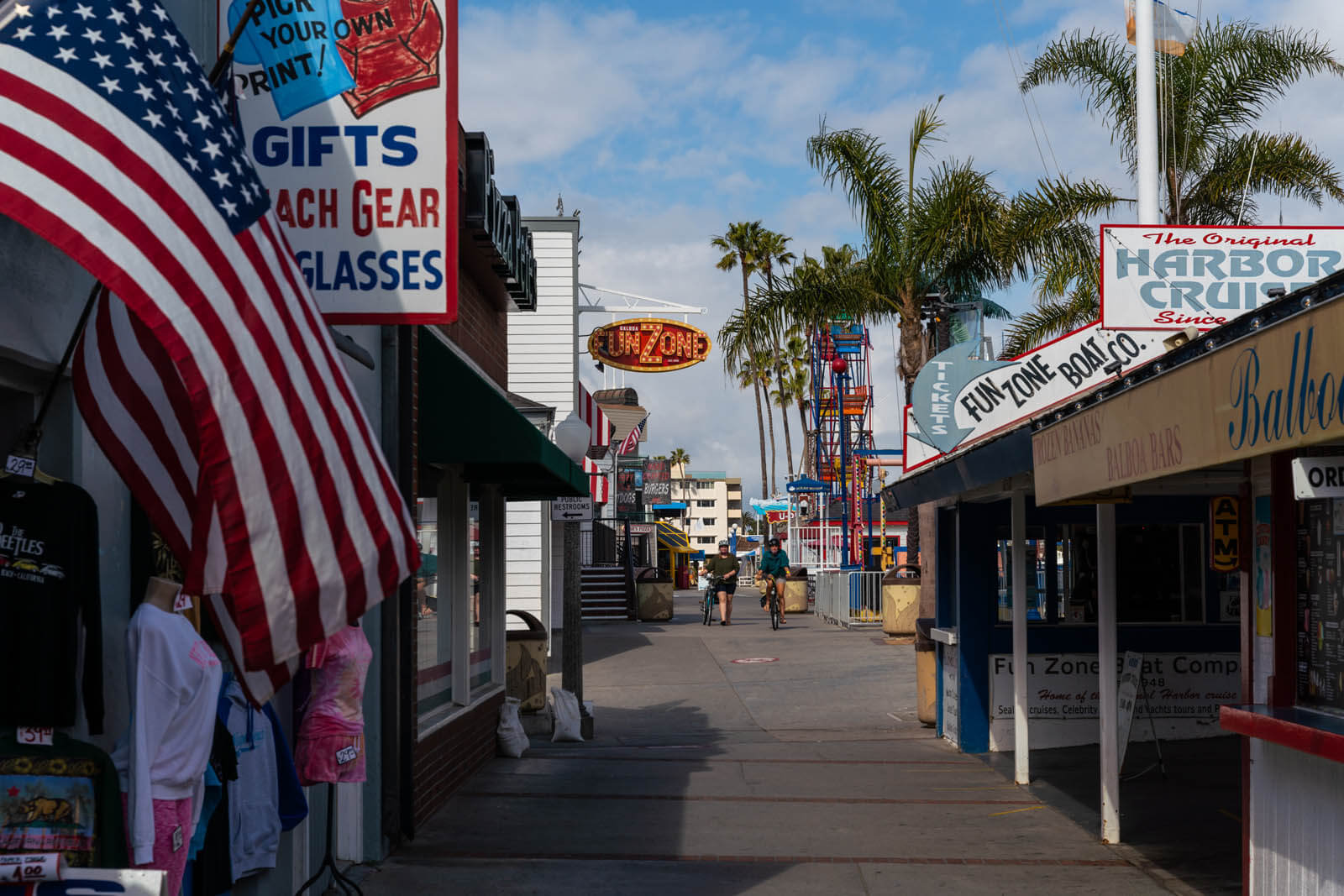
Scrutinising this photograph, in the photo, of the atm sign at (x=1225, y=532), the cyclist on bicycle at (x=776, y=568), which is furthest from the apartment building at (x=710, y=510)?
the atm sign at (x=1225, y=532)

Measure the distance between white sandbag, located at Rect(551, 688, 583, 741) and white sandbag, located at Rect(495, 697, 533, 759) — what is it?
66 centimetres

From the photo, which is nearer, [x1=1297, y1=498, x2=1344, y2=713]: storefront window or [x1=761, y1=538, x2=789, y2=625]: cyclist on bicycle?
[x1=1297, y1=498, x2=1344, y2=713]: storefront window

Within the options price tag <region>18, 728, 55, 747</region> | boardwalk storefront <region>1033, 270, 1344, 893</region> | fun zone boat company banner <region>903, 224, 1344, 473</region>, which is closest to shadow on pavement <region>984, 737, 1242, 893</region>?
boardwalk storefront <region>1033, 270, 1344, 893</region>

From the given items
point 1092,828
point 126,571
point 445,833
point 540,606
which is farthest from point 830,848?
point 540,606

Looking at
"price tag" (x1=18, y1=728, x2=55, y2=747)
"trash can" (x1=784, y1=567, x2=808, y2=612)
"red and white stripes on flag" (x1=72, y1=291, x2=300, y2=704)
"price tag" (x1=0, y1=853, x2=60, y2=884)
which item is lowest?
"trash can" (x1=784, y1=567, x2=808, y2=612)

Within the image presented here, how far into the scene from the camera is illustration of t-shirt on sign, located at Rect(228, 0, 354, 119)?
564 centimetres

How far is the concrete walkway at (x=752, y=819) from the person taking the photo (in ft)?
25.4

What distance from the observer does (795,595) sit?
3894cm

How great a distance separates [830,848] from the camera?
8.62 meters

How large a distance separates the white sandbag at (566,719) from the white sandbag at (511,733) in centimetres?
66

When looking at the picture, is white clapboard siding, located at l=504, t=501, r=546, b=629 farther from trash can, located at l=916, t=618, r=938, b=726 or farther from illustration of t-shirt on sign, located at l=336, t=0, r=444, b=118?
illustration of t-shirt on sign, located at l=336, t=0, r=444, b=118

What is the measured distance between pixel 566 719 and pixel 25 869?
1022 cm

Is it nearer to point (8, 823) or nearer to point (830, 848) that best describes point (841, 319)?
point (830, 848)

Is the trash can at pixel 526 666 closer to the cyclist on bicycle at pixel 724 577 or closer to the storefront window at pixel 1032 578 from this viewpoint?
the storefront window at pixel 1032 578
